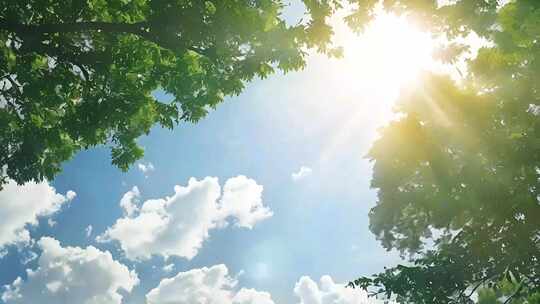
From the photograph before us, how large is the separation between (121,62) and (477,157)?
10.2m

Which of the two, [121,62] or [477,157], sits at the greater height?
[121,62]

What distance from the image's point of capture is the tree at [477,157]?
1290cm

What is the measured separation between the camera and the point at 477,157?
43.8 ft

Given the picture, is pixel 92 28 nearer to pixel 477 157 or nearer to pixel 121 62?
pixel 121 62

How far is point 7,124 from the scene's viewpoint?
12.2 meters

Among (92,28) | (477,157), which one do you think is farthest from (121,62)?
(477,157)

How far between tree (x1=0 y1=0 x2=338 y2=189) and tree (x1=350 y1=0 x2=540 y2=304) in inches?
99.5

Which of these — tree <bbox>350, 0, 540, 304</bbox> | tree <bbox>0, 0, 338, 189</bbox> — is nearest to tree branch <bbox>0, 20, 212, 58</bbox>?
tree <bbox>0, 0, 338, 189</bbox>

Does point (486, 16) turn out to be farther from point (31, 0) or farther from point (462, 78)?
point (31, 0)

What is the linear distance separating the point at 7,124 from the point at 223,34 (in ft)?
20.8

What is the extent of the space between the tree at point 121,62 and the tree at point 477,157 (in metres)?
2.53

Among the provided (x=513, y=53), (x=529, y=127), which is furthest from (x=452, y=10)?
(x=529, y=127)

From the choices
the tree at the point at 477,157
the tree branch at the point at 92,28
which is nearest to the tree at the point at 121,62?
the tree branch at the point at 92,28

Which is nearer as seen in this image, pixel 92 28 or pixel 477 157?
pixel 92 28
